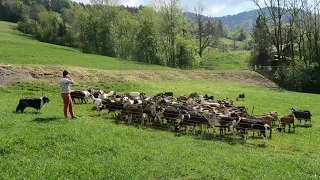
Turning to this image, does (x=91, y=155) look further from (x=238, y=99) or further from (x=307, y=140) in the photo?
(x=238, y=99)

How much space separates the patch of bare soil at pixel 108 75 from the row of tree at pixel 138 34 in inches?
783

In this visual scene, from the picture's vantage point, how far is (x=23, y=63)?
33.6 m

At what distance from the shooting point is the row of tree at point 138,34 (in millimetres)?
67438

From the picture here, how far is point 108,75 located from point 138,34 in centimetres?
3272

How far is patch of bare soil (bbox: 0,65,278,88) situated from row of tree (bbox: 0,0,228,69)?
19.9 m

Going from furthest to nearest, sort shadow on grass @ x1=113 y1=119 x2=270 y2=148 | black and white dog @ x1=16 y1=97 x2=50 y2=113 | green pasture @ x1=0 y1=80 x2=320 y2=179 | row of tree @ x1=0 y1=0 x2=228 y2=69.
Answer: row of tree @ x1=0 y1=0 x2=228 y2=69 < black and white dog @ x1=16 y1=97 x2=50 y2=113 < shadow on grass @ x1=113 y1=119 x2=270 y2=148 < green pasture @ x1=0 y1=80 x2=320 y2=179

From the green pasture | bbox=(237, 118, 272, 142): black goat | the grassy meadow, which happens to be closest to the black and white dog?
the grassy meadow

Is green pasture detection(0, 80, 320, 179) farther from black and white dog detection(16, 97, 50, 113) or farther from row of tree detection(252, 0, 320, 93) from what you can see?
row of tree detection(252, 0, 320, 93)

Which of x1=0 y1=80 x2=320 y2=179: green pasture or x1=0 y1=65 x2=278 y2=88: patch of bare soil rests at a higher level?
x1=0 y1=65 x2=278 y2=88: patch of bare soil

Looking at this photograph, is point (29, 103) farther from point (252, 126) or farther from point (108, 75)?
point (108, 75)

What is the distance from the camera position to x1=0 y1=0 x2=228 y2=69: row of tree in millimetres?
67438

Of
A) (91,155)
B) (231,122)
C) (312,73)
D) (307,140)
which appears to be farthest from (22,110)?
(312,73)

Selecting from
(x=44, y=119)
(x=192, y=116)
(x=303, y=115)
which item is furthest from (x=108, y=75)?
(x=303, y=115)

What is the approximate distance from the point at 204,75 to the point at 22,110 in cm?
3444
